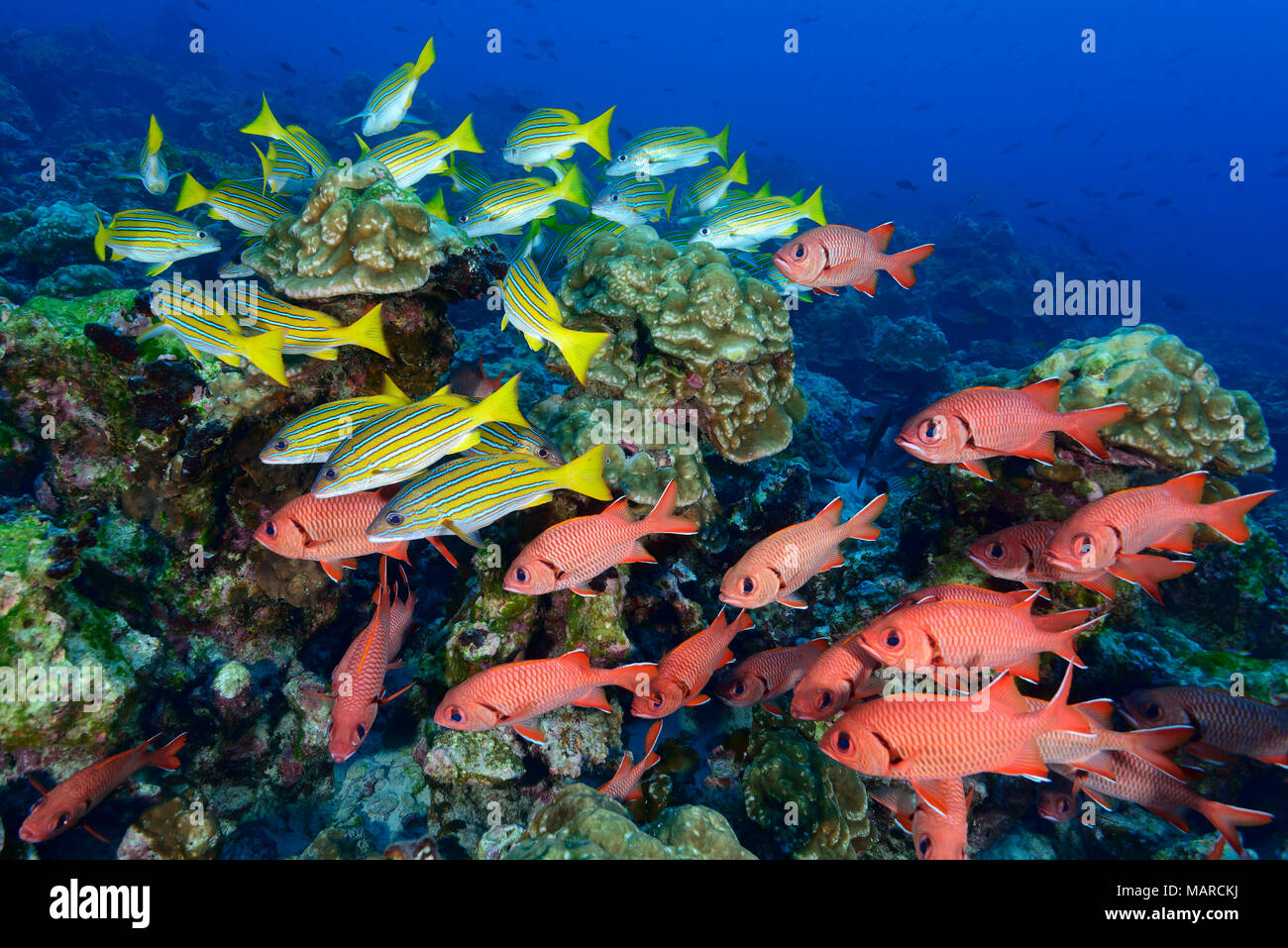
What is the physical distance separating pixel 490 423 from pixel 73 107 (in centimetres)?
3029

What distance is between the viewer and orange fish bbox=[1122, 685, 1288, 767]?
9.95 ft

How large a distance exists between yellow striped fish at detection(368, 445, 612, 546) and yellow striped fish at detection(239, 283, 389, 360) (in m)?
0.98

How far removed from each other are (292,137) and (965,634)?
660 centimetres

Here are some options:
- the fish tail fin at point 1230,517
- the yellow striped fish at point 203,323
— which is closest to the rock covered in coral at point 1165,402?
the fish tail fin at point 1230,517

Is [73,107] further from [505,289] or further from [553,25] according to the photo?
[553,25]

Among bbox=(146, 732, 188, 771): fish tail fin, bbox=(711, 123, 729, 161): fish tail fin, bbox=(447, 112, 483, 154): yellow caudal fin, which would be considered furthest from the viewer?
bbox=(711, 123, 729, 161): fish tail fin

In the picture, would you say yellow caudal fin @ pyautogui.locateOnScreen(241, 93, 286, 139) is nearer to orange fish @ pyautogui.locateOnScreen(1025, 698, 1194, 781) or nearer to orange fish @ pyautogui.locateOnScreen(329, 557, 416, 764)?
orange fish @ pyautogui.locateOnScreen(329, 557, 416, 764)

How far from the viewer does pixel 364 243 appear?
368 cm

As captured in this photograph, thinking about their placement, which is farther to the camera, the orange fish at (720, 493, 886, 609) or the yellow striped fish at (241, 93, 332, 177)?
the yellow striped fish at (241, 93, 332, 177)

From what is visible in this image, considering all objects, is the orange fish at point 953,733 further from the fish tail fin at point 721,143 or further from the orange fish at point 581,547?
the fish tail fin at point 721,143

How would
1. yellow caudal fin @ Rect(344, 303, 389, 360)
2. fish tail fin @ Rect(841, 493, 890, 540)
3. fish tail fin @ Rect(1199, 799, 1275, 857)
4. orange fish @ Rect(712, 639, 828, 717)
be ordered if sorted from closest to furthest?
fish tail fin @ Rect(1199, 799, 1275, 857)
fish tail fin @ Rect(841, 493, 890, 540)
yellow caudal fin @ Rect(344, 303, 389, 360)
orange fish @ Rect(712, 639, 828, 717)

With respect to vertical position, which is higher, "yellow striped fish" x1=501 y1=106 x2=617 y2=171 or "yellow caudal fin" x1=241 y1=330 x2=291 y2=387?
"yellow striped fish" x1=501 y1=106 x2=617 y2=171

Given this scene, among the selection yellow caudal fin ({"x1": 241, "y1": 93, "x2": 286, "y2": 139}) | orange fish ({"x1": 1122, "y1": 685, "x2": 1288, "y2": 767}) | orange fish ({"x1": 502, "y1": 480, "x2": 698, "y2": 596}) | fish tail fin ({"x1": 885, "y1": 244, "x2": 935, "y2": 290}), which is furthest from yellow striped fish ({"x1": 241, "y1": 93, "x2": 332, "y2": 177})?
orange fish ({"x1": 1122, "y1": 685, "x2": 1288, "y2": 767})

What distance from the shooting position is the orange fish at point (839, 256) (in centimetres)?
361
